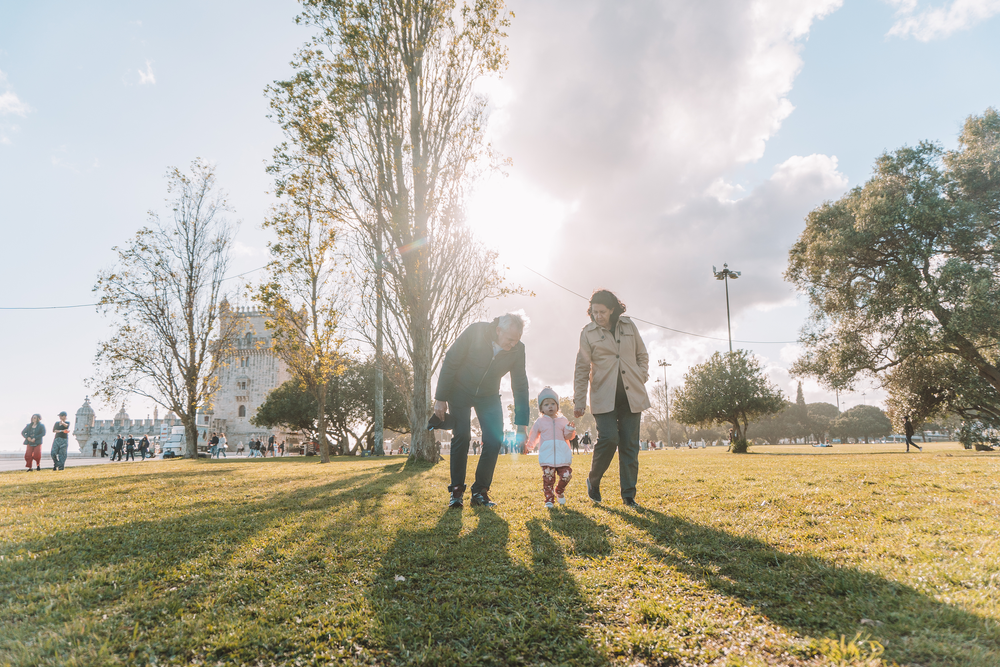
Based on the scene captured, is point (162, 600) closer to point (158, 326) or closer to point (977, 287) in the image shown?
point (977, 287)

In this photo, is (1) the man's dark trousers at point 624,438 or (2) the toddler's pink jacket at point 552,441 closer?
(1) the man's dark trousers at point 624,438

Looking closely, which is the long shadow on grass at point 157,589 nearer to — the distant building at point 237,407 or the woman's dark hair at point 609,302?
the woman's dark hair at point 609,302

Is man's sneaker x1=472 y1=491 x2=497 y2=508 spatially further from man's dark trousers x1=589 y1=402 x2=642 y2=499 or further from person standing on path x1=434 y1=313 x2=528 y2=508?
man's dark trousers x1=589 y1=402 x2=642 y2=499

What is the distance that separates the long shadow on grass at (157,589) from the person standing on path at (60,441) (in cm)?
1446

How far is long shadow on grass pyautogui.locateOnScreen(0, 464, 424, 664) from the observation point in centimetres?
222

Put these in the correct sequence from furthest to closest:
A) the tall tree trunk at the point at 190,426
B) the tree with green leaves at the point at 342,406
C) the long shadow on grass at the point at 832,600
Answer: the tree with green leaves at the point at 342,406 < the tall tree trunk at the point at 190,426 < the long shadow on grass at the point at 832,600

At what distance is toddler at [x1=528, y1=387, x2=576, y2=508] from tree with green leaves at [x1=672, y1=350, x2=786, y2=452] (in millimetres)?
36415

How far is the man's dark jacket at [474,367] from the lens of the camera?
18.2ft

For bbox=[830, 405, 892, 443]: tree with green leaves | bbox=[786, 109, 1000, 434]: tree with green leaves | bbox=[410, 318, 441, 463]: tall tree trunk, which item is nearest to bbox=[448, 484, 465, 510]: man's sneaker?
bbox=[410, 318, 441, 463]: tall tree trunk

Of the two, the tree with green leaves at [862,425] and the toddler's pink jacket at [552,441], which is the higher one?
the toddler's pink jacket at [552,441]

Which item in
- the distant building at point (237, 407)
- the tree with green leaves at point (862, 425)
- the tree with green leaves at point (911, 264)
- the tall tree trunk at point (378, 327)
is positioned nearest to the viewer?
the tall tree trunk at point (378, 327)

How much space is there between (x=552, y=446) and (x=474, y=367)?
145 cm

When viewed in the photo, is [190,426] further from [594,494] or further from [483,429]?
[594,494]

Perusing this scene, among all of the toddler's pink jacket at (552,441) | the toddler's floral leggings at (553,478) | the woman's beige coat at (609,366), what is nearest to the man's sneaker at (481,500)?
the toddler's floral leggings at (553,478)
